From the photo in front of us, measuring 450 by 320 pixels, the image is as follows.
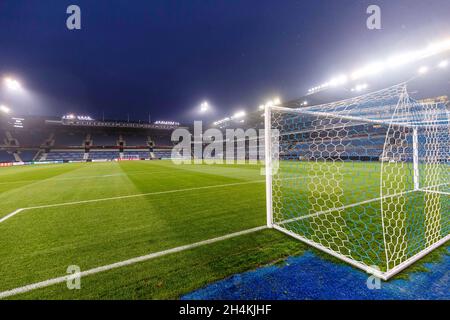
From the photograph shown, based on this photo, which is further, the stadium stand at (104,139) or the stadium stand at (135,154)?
the stadium stand at (104,139)

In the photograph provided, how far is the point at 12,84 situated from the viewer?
22875 mm

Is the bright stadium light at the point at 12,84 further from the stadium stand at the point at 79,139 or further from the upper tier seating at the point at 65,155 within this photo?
the upper tier seating at the point at 65,155

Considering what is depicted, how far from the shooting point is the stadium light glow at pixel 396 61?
48.5 feet

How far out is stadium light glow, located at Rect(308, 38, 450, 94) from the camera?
1478 centimetres

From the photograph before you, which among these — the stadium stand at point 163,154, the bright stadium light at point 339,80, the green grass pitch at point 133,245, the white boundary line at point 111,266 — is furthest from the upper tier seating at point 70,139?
the white boundary line at point 111,266

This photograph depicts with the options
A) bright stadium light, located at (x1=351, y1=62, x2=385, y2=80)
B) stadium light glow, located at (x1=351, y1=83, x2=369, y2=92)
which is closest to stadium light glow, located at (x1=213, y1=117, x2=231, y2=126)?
stadium light glow, located at (x1=351, y1=83, x2=369, y2=92)

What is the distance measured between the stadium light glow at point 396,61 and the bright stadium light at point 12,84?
125 feet

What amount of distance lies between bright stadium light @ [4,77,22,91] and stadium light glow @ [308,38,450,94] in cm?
3802

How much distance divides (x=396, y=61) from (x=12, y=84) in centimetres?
4192

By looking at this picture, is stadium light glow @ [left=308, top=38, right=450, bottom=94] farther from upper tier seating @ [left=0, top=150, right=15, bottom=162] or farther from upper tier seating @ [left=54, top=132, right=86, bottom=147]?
upper tier seating @ [left=0, top=150, right=15, bottom=162]

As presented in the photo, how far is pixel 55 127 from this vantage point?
37.9m
